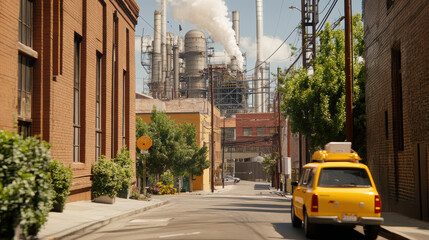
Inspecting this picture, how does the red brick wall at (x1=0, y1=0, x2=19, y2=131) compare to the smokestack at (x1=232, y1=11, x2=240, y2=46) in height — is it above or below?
below

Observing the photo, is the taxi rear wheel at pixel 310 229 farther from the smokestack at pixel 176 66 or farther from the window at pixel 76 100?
the smokestack at pixel 176 66

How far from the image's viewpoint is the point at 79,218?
16.8 meters

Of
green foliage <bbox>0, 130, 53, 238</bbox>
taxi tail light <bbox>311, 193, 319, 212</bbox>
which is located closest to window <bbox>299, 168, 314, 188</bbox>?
taxi tail light <bbox>311, 193, 319, 212</bbox>

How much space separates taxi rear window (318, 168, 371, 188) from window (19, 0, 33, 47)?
10.9 metres

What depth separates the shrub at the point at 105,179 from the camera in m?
24.0

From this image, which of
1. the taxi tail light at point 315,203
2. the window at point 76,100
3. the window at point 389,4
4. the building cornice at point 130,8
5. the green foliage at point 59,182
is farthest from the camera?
the building cornice at point 130,8

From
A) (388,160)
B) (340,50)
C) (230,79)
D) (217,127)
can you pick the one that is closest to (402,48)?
(388,160)

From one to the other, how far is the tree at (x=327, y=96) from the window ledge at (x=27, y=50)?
46.2 feet

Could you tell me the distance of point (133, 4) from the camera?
3325 centimetres

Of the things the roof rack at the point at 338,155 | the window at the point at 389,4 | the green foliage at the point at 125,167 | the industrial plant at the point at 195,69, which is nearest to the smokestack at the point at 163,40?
the industrial plant at the point at 195,69

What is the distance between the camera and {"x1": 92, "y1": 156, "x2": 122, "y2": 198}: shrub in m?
24.0

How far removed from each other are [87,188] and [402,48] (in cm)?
1396

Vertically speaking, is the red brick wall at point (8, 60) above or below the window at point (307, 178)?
above

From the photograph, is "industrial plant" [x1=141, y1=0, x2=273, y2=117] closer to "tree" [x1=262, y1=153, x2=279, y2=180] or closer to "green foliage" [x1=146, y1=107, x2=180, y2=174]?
"tree" [x1=262, y1=153, x2=279, y2=180]
